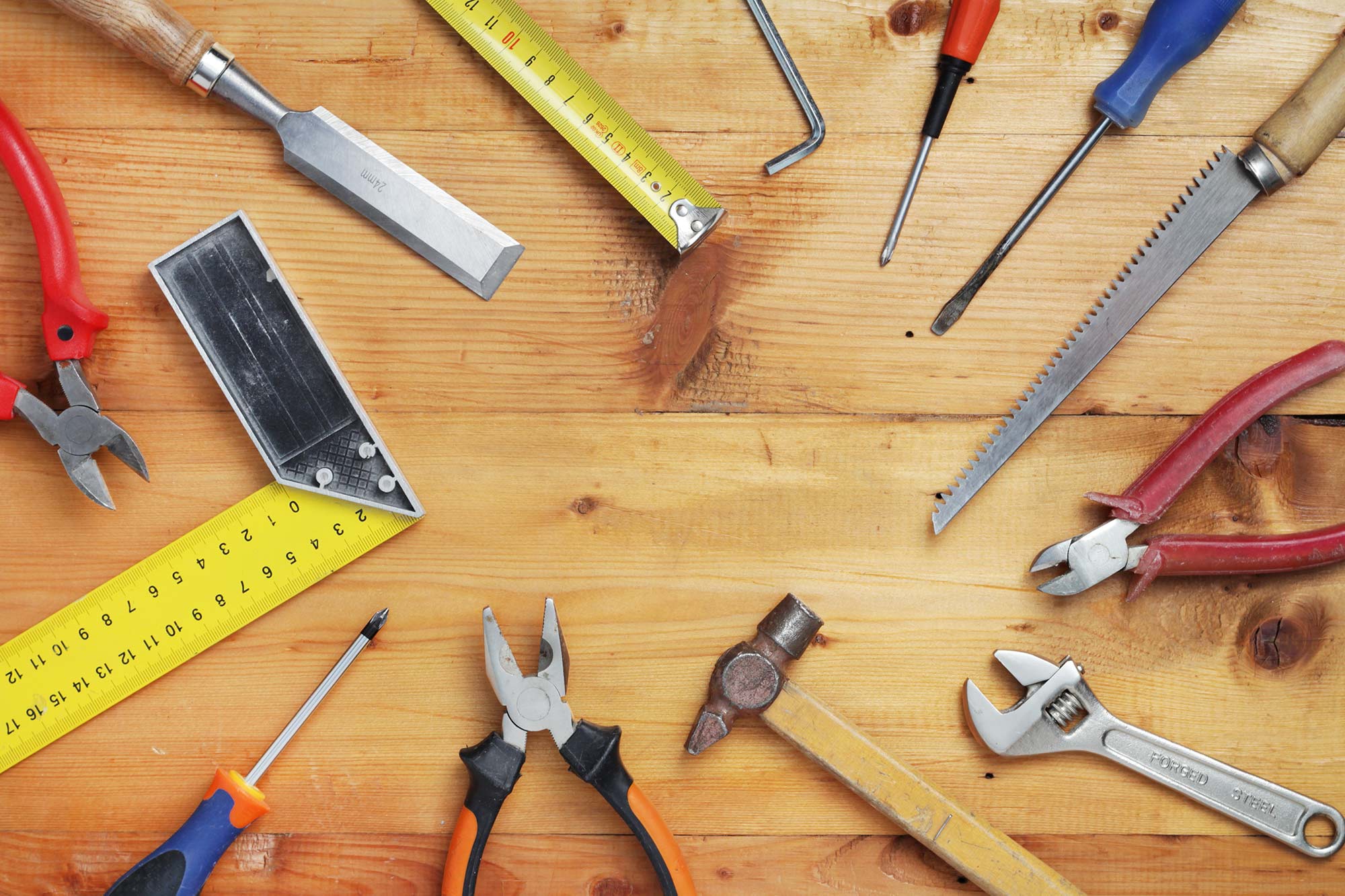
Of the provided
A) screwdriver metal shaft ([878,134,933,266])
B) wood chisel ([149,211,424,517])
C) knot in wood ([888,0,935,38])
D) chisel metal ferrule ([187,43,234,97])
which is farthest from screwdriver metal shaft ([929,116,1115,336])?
chisel metal ferrule ([187,43,234,97])

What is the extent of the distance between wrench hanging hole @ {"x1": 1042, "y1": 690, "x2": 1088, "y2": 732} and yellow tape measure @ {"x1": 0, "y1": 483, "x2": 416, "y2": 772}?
2.85ft

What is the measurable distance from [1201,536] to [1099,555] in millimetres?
129

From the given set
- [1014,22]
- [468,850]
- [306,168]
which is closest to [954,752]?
[468,850]

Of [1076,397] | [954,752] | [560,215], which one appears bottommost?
[954,752]

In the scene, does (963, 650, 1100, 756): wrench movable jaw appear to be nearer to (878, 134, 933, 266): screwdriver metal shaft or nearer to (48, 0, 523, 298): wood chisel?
(878, 134, 933, 266): screwdriver metal shaft

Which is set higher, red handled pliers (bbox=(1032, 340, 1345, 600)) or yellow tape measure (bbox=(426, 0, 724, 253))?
yellow tape measure (bbox=(426, 0, 724, 253))

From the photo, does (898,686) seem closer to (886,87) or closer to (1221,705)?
(1221,705)

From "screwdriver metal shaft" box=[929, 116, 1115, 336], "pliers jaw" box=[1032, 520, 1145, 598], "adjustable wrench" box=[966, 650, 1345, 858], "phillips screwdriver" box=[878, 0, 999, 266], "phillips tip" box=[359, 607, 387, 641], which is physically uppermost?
"phillips screwdriver" box=[878, 0, 999, 266]

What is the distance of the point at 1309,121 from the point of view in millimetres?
1136

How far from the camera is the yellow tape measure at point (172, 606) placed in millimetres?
1177

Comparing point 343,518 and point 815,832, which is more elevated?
point 343,518

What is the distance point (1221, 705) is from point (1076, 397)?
0.46 meters

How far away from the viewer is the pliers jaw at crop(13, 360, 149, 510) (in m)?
1.13

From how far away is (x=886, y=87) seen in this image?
1.20 metres
